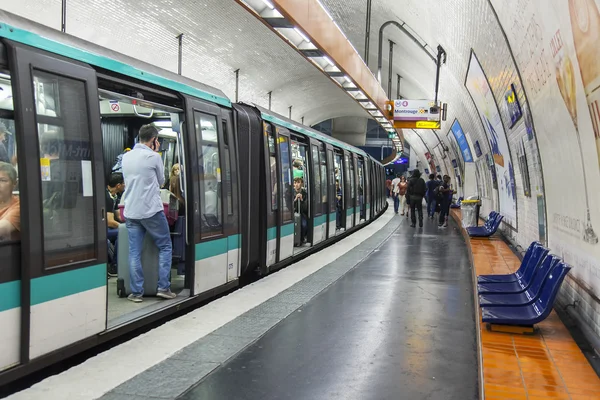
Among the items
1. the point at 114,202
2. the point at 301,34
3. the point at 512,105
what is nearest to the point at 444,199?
the point at 512,105

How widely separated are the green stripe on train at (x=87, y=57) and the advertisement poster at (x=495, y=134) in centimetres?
627

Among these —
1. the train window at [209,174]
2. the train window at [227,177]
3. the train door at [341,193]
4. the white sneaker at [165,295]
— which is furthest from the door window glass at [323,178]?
the white sneaker at [165,295]

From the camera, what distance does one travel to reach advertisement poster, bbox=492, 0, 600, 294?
4.57m

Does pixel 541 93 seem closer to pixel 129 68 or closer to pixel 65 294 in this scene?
pixel 129 68

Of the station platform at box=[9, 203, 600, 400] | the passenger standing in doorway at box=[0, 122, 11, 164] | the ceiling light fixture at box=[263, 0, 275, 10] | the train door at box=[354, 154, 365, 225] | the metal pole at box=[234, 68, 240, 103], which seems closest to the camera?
the passenger standing in doorway at box=[0, 122, 11, 164]

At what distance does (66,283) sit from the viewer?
13.9ft

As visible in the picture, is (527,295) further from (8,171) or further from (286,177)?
(8,171)

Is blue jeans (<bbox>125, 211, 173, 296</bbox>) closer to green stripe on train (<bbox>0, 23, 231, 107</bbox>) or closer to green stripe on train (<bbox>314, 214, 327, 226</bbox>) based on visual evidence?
green stripe on train (<bbox>0, 23, 231, 107</bbox>)

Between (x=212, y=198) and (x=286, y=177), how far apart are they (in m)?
2.99

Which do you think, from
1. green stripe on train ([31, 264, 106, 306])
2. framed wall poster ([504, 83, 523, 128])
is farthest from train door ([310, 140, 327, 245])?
green stripe on train ([31, 264, 106, 306])

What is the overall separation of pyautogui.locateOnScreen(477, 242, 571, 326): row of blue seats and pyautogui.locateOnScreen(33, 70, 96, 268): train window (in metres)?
3.42

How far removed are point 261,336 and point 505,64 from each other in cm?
542

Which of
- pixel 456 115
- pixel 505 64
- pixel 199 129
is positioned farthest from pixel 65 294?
pixel 456 115

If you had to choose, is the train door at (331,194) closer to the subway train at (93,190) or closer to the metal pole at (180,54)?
the metal pole at (180,54)
